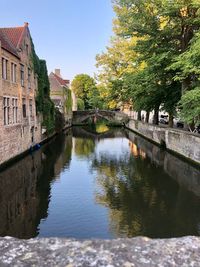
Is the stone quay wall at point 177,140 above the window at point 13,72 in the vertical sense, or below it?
below

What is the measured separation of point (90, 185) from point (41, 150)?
1129 cm

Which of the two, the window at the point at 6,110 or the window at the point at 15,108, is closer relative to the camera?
the window at the point at 6,110

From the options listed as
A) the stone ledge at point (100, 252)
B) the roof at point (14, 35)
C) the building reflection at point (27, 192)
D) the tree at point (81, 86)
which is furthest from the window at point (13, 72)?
the tree at point (81, 86)

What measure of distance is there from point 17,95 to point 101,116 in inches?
1410

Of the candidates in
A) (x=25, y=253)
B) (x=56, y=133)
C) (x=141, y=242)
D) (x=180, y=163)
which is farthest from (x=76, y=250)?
(x=56, y=133)

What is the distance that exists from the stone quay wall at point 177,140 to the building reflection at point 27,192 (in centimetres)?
805

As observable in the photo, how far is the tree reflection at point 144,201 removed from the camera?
371 inches

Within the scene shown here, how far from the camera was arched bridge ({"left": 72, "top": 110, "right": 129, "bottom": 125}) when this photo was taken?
53.9m

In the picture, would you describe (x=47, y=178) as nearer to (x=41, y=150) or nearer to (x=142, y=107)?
(x=41, y=150)

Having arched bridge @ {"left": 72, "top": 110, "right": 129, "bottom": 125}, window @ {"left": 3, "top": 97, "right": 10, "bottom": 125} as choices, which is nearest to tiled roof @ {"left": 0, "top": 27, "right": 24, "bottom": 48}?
window @ {"left": 3, "top": 97, "right": 10, "bottom": 125}

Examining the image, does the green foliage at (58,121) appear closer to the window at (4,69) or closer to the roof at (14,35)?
the roof at (14,35)

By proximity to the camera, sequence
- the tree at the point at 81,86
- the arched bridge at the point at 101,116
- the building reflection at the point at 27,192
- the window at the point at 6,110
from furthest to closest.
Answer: the tree at the point at 81,86, the arched bridge at the point at 101,116, the window at the point at 6,110, the building reflection at the point at 27,192

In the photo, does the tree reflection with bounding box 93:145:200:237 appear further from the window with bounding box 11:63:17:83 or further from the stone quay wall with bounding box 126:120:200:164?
the window with bounding box 11:63:17:83

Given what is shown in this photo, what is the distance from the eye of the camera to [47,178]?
1609 centimetres
